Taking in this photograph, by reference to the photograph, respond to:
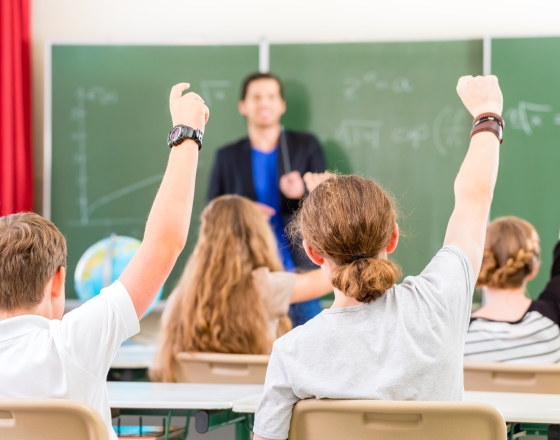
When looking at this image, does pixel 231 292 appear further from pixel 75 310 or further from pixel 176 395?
pixel 75 310

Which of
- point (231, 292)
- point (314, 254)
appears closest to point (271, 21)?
point (231, 292)

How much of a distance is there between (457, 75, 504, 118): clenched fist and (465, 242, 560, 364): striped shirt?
1176 millimetres

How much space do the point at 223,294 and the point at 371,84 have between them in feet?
6.63

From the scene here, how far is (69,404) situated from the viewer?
3.98ft

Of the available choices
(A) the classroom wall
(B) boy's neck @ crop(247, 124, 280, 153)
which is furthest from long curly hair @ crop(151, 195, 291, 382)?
(A) the classroom wall

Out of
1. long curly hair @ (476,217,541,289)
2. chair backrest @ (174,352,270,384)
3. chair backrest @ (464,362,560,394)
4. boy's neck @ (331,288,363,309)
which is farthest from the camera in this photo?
long curly hair @ (476,217,541,289)

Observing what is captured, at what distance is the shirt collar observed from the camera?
128 cm

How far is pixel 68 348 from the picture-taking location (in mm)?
1224

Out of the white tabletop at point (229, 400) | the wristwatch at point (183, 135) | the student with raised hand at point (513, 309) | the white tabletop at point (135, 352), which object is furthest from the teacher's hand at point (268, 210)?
the wristwatch at point (183, 135)

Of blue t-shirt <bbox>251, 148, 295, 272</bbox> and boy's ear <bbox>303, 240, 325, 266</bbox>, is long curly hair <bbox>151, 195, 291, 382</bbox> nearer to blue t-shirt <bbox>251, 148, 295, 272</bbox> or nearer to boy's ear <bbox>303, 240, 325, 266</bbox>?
blue t-shirt <bbox>251, 148, 295, 272</bbox>

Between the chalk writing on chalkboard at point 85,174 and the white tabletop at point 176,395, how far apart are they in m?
2.28

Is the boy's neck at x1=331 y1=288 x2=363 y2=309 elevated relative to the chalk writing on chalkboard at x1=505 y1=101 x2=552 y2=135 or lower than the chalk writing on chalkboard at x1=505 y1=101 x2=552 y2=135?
lower

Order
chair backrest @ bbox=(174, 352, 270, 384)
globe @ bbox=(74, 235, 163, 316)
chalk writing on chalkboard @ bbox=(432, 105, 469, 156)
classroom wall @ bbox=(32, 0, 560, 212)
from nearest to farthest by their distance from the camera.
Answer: chair backrest @ bbox=(174, 352, 270, 384) → globe @ bbox=(74, 235, 163, 316) → chalk writing on chalkboard @ bbox=(432, 105, 469, 156) → classroom wall @ bbox=(32, 0, 560, 212)

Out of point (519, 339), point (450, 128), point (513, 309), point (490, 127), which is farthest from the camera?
point (450, 128)
